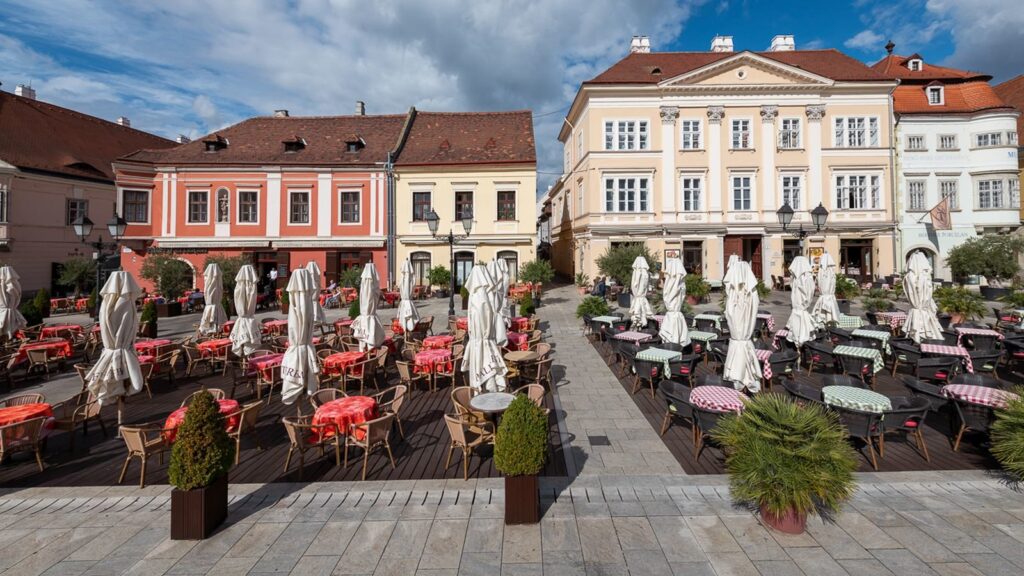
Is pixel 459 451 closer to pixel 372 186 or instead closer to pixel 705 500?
pixel 705 500

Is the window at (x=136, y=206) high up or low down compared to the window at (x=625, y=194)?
down

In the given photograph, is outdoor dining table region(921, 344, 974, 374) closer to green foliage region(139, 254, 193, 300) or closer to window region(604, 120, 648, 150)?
window region(604, 120, 648, 150)

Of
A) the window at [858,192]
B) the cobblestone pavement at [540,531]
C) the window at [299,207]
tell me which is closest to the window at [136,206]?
the window at [299,207]

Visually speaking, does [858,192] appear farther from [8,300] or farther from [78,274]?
[78,274]

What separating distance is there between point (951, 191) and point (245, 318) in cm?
3979

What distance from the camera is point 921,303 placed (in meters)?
10.1

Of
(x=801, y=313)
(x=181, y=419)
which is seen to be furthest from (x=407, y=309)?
(x=801, y=313)

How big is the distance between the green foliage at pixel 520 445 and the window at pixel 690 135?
28040 mm

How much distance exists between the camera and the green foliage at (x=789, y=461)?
165 inches

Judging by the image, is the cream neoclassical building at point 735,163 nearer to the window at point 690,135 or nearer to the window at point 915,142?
the window at point 690,135

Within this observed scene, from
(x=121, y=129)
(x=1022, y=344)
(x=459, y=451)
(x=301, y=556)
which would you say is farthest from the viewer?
(x=121, y=129)

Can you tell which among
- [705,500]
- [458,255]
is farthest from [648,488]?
[458,255]

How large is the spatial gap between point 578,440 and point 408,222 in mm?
22979

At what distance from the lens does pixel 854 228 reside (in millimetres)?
28062
